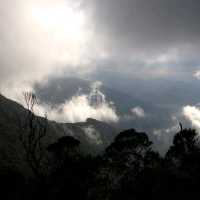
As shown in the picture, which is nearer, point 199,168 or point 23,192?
point 199,168

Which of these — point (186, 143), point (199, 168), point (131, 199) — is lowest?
point (131, 199)

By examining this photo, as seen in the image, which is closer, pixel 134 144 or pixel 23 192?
pixel 23 192

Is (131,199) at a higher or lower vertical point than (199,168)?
lower

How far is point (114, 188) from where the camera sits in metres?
56.0

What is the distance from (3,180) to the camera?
5519 cm

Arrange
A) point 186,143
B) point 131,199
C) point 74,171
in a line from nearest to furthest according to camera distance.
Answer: point 131,199 < point 74,171 < point 186,143

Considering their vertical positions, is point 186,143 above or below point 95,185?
above

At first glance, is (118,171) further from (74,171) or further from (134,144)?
(74,171)

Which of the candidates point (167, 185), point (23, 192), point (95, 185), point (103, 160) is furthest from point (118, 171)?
point (167, 185)

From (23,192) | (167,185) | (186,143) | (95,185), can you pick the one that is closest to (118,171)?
(95,185)

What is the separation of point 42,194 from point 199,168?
27.7 meters

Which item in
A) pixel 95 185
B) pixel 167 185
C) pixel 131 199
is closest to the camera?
pixel 167 185

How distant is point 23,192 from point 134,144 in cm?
2522

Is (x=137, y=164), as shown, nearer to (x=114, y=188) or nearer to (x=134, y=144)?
(x=134, y=144)
